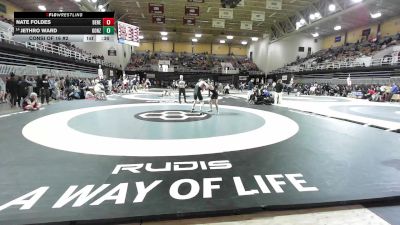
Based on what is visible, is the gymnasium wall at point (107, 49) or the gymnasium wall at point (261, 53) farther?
the gymnasium wall at point (261, 53)

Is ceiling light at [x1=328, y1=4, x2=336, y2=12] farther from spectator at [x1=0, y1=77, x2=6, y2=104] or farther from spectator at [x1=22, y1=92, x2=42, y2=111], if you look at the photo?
spectator at [x1=0, y1=77, x2=6, y2=104]

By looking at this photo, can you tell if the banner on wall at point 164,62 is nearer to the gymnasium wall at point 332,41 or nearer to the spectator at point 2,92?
the gymnasium wall at point 332,41

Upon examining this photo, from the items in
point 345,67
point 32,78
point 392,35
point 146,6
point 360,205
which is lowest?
point 360,205

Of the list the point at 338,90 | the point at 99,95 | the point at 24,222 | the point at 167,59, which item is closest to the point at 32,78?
the point at 99,95

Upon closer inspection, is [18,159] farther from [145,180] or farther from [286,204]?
[286,204]

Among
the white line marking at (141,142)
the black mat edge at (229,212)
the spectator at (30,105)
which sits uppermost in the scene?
the spectator at (30,105)

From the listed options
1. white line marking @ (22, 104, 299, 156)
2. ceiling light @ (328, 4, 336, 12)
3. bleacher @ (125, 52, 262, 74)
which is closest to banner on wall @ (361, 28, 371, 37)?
ceiling light @ (328, 4, 336, 12)

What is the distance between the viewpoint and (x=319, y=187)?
126 inches

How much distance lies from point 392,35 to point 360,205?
34.3 m

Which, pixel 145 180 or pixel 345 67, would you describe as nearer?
pixel 145 180
